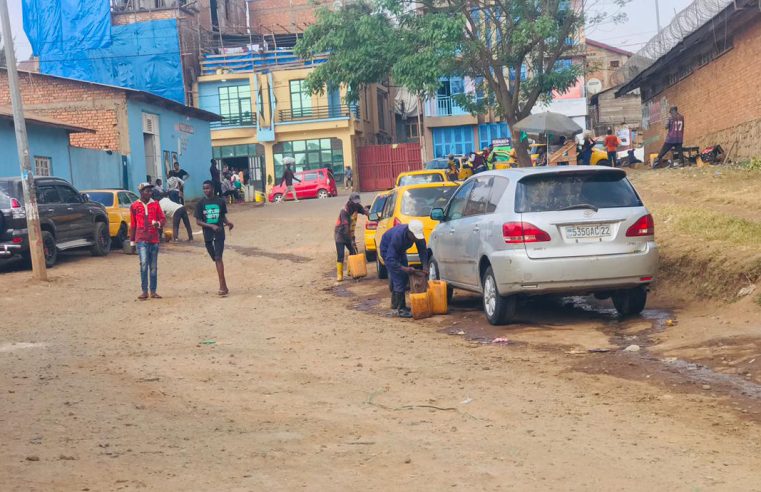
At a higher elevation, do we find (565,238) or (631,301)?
(565,238)

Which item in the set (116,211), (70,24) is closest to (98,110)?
(116,211)

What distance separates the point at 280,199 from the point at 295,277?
28750 millimetres

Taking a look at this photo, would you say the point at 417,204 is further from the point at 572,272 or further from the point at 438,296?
the point at 572,272

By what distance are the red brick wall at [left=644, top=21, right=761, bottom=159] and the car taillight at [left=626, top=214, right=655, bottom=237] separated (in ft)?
44.7

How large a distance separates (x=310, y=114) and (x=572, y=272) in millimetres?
46251

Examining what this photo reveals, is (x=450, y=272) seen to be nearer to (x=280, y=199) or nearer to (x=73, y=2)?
(x=280, y=199)

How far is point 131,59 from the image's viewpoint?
2052 inches

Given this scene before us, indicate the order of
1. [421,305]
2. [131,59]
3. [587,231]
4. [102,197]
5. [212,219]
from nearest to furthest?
1. [587,231]
2. [421,305]
3. [212,219]
4. [102,197]
5. [131,59]

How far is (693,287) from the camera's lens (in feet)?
40.5

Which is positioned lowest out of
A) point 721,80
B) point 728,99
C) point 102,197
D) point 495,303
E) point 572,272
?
point 495,303

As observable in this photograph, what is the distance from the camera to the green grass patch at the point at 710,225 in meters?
12.9

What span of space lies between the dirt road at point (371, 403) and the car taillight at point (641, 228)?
101 centimetres

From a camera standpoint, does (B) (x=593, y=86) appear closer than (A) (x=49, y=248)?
No

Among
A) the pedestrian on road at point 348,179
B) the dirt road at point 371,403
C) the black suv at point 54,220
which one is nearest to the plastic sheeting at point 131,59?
the pedestrian on road at point 348,179
